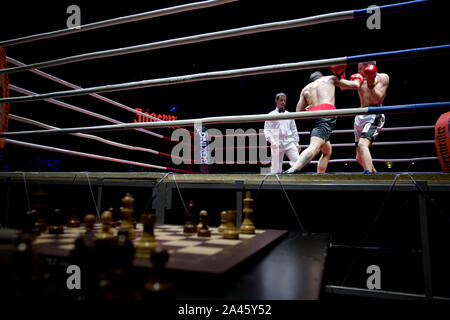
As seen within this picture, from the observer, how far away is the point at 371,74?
2850 mm

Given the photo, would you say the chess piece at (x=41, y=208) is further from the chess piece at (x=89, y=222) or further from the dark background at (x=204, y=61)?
the dark background at (x=204, y=61)

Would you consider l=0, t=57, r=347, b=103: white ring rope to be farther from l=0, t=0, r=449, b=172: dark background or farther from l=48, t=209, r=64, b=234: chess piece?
l=48, t=209, r=64, b=234: chess piece

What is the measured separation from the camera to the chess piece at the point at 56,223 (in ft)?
Result: 3.31

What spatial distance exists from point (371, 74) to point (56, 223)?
302 cm

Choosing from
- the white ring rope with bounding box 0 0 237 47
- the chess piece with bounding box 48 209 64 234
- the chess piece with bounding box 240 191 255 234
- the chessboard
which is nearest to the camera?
the chessboard

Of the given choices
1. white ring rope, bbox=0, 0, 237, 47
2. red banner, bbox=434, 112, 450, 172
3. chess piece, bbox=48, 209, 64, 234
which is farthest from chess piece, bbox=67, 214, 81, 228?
red banner, bbox=434, 112, 450, 172

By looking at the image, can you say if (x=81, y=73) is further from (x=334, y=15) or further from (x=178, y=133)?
(x=334, y=15)

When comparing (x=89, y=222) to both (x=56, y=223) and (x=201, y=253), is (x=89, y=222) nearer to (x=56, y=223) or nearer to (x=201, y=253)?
(x=56, y=223)

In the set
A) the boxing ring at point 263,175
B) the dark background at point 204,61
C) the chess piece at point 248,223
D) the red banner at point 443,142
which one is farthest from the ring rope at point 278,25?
the red banner at point 443,142

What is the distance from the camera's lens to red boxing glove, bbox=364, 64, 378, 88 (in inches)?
111

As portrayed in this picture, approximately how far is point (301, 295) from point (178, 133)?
751 cm

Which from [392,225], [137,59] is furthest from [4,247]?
[137,59]

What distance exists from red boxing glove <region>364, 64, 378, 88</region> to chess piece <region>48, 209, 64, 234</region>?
2.98 metres

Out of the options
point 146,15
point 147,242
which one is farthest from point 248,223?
point 146,15
